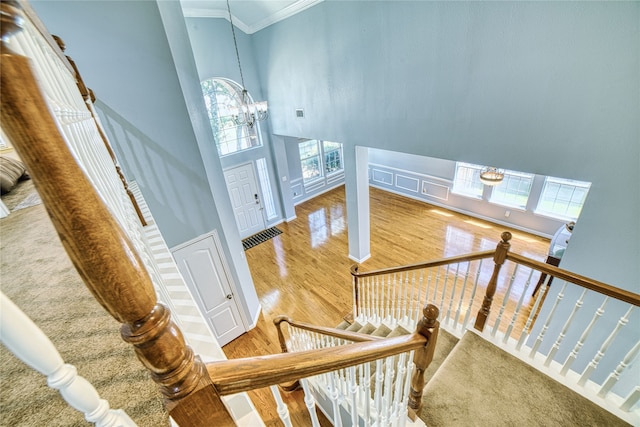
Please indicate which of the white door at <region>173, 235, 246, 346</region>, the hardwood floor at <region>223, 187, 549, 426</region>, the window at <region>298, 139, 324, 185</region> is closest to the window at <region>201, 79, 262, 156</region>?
the window at <region>298, 139, 324, 185</region>

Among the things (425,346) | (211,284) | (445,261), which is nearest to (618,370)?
(445,261)

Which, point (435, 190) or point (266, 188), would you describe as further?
point (435, 190)

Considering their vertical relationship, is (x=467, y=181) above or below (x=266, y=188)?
below

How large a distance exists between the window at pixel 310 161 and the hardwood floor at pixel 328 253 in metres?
1.06

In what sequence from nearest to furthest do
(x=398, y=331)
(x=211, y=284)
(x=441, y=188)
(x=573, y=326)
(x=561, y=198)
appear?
(x=573, y=326), (x=398, y=331), (x=211, y=284), (x=561, y=198), (x=441, y=188)

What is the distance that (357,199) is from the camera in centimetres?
475

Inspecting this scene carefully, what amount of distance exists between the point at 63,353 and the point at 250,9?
570 centimetres

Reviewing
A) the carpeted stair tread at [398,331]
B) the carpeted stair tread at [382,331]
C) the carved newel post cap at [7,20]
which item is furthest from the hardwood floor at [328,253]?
the carved newel post cap at [7,20]

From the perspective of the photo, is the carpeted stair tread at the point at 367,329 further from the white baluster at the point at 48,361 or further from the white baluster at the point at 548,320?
the white baluster at the point at 48,361

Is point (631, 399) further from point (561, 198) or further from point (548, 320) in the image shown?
point (561, 198)

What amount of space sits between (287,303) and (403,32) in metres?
4.32

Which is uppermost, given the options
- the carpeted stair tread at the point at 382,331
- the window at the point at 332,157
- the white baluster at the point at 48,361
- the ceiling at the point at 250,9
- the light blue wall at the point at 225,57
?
the ceiling at the point at 250,9

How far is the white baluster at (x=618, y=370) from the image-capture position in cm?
138

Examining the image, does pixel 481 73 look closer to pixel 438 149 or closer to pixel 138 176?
pixel 438 149
